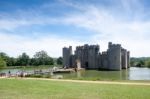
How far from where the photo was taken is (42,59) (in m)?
146

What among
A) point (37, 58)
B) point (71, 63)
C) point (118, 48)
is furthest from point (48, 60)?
point (118, 48)

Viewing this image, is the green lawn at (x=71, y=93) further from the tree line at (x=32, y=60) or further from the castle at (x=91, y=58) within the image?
the tree line at (x=32, y=60)

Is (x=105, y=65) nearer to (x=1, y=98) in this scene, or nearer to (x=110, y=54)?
(x=110, y=54)

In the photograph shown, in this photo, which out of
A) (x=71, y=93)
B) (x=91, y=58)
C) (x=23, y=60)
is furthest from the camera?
(x=23, y=60)

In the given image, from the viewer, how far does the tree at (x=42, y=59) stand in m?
145

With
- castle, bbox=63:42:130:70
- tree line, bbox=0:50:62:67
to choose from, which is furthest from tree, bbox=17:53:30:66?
castle, bbox=63:42:130:70

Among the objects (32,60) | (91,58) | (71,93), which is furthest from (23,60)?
(71,93)

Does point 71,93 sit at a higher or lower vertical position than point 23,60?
lower

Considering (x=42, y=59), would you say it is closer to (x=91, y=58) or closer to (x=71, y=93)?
(x=91, y=58)

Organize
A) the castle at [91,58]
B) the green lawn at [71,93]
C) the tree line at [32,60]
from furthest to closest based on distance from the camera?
the tree line at [32,60]
the castle at [91,58]
the green lawn at [71,93]

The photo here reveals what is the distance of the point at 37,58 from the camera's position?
147750 mm

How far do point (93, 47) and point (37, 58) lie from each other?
125 ft

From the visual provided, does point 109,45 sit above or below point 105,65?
above

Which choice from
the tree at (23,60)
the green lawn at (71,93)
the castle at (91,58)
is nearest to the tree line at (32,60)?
the tree at (23,60)
